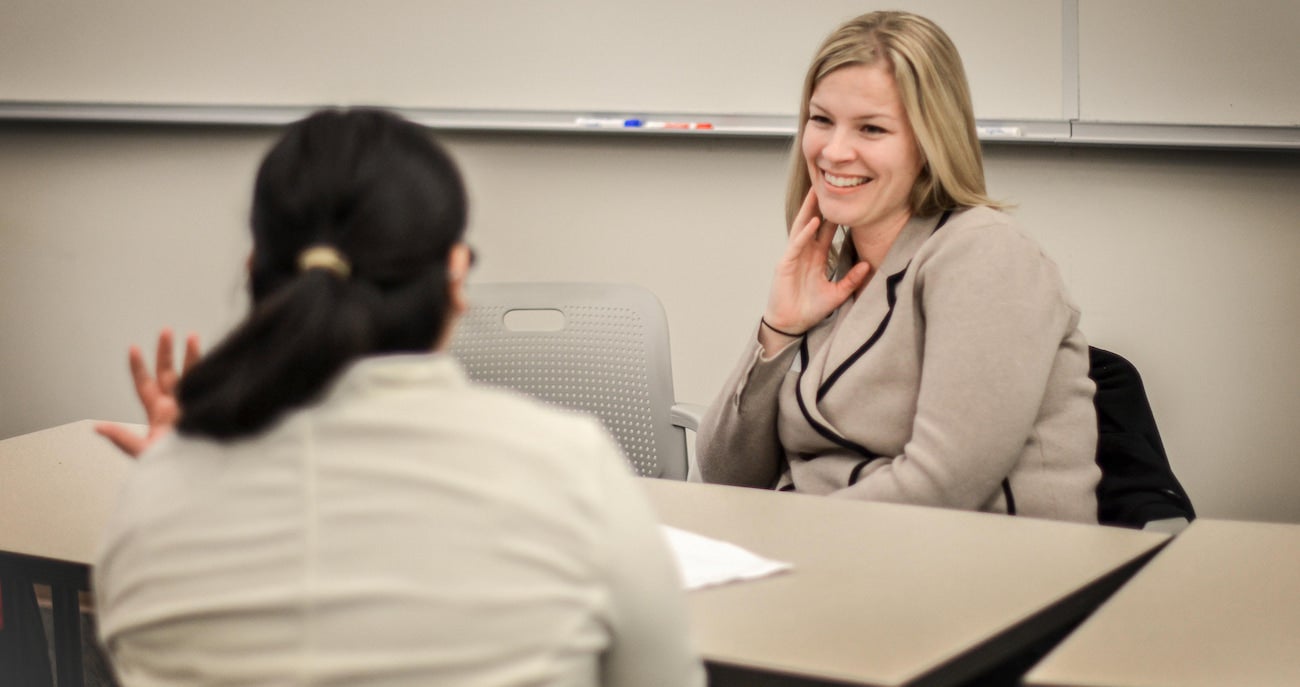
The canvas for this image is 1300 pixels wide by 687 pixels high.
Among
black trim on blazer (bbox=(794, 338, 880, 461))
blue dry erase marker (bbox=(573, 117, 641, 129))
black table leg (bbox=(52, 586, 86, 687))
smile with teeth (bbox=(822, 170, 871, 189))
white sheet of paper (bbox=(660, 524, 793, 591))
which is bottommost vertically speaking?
black table leg (bbox=(52, 586, 86, 687))

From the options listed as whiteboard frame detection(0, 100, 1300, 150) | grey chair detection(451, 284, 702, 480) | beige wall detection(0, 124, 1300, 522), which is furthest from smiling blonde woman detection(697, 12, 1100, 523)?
whiteboard frame detection(0, 100, 1300, 150)

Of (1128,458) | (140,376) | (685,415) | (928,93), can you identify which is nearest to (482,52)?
(685,415)

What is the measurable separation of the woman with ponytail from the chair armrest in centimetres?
142

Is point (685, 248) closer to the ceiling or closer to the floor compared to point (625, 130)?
closer to the floor

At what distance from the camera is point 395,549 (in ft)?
2.79

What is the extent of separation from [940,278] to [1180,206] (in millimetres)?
1302

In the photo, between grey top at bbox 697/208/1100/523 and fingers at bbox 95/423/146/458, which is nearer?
fingers at bbox 95/423/146/458

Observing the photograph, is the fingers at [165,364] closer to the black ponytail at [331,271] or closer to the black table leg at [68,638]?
the black ponytail at [331,271]

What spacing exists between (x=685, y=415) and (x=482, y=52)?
1.34m

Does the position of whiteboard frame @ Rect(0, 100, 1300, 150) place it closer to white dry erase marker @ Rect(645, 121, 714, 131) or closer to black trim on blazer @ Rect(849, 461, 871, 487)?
white dry erase marker @ Rect(645, 121, 714, 131)

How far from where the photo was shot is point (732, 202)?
3225 mm

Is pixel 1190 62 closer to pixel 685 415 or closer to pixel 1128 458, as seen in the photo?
pixel 1128 458

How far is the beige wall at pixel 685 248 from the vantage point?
9.48ft

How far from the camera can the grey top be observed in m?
1.76
